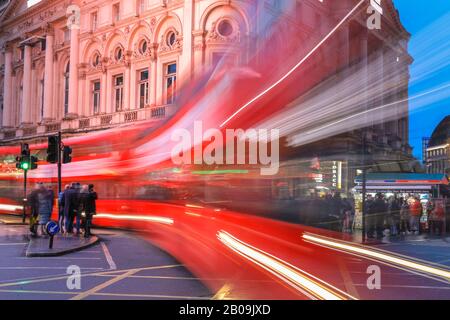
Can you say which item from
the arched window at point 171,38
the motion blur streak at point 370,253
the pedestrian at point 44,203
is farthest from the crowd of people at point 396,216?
the pedestrian at point 44,203

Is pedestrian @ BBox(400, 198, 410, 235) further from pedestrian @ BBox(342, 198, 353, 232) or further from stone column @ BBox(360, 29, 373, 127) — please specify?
stone column @ BBox(360, 29, 373, 127)

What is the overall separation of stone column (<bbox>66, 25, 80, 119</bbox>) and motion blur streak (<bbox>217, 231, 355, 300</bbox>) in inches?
80.3

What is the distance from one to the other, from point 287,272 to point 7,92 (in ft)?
11.4

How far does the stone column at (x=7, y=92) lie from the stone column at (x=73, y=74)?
580mm

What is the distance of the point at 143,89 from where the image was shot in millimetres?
5125

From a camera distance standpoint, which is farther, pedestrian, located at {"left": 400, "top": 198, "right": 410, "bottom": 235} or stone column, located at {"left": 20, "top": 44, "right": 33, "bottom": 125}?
pedestrian, located at {"left": 400, "top": 198, "right": 410, "bottom": 235}

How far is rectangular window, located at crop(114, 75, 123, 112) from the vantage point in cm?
487

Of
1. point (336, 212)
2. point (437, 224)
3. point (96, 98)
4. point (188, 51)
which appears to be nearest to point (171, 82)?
point (188, 51)

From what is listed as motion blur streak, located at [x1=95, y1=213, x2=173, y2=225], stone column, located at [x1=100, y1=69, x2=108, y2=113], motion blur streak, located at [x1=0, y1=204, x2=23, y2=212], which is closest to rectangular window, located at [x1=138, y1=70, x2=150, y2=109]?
stone column, located at [x1=100, y1=69, x2=108, y2=113]

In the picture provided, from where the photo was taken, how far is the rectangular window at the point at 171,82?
182 inches

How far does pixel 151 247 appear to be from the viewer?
740 cm

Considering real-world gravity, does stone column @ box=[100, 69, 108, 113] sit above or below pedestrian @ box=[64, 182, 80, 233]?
above

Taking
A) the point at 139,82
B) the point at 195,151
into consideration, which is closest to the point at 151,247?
the point at 139,82

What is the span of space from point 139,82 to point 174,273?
226cm
